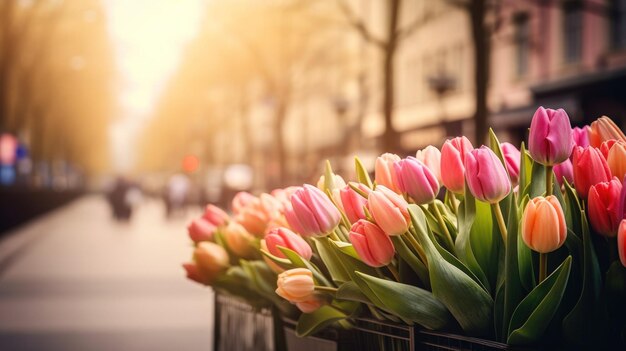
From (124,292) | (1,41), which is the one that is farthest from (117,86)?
(124,292)

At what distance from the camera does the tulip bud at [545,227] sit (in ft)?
6.55

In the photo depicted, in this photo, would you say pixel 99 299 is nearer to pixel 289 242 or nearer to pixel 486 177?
pixel 289 242

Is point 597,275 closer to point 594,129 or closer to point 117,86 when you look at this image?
point 594,129

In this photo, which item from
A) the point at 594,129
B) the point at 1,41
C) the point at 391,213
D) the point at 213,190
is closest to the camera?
the point at 391,213

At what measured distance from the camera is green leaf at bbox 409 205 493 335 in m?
2.10

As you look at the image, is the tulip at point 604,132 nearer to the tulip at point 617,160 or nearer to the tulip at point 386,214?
the tulip at point 617,160

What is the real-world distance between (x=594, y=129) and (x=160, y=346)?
23.9ft

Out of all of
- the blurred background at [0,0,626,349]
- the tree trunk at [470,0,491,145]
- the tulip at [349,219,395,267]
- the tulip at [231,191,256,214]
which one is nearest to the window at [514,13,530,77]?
the blurred background at [0,0,626,349]

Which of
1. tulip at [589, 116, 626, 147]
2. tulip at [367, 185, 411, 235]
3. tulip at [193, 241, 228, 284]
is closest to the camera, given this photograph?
tulip at [367, 185, 411, 235]

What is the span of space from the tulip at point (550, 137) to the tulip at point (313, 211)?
0.45 m

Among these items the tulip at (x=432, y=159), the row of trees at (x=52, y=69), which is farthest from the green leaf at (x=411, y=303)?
the row of trees at (x=52, y=69)

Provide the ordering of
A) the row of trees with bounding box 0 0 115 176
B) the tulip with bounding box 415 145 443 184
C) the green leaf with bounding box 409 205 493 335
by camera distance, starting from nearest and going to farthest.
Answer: the green leaf with bounding box 409 205 493 335, the tulip with bounding box 415 145 443 184, the row of trees with bounding box 0 0 115 176

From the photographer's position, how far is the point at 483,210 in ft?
7.47

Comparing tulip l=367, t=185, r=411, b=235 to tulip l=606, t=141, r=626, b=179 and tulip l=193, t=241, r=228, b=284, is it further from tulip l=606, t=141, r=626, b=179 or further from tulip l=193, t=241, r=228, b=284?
tulip l=193, t=241, r=228, b=284
